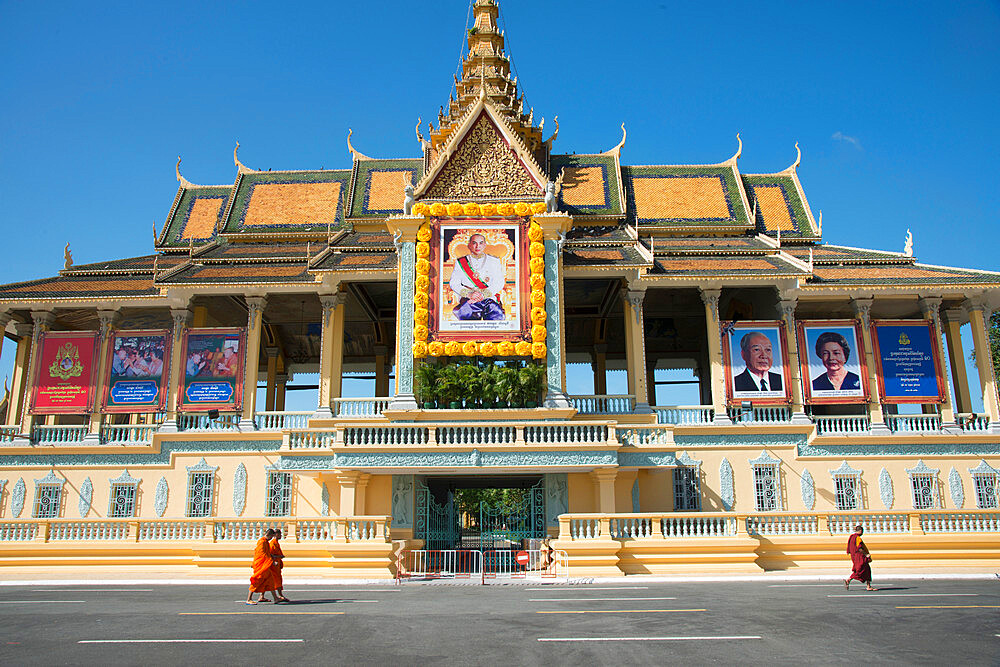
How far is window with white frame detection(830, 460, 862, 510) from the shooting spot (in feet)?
80.6

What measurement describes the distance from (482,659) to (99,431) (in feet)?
71.7

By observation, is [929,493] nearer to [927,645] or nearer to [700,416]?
[700,416]

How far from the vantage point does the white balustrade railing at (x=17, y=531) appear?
2142cm

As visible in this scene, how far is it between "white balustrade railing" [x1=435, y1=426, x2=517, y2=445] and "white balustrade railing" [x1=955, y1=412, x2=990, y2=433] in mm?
15290

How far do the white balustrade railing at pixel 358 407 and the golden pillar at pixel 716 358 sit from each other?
10.6m

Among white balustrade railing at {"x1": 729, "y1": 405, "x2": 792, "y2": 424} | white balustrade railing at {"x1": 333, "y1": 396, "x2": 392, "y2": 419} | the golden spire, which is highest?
the golden spire

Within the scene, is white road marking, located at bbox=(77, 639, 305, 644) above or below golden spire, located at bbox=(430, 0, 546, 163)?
below

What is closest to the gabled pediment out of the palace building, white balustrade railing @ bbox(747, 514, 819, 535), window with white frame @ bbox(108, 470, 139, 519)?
the palace building

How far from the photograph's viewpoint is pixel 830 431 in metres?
25.6

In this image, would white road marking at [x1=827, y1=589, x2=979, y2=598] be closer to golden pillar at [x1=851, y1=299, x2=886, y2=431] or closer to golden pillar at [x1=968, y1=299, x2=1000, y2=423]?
golden pillar at [x1=851, y1=299, x2=886, y2=431]

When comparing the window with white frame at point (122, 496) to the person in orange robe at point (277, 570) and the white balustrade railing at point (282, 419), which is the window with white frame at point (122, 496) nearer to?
the white balustrade railing at point (282, 419)

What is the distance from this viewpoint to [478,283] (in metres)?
25.3

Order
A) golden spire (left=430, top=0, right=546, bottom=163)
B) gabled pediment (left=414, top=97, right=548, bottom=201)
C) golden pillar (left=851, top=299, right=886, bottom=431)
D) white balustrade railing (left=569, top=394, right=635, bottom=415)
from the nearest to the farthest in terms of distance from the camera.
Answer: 1. white balustrade railing (left=569, top=394, right=635, bottom=415)
2. golden pillar (left=851, top=299, right=886, bottom=431)
3. gabled pediment (left=414, top=97, right=548, bottom=201)
4. golden spire (left=430, top=0, right=546, bottom=163)

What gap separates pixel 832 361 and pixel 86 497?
80.2 feet
